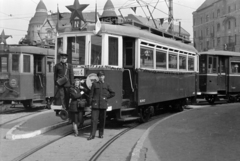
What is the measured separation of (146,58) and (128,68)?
76cm

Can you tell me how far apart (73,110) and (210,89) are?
12.4m

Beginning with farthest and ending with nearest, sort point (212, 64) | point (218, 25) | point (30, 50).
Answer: point (218, 25) → point (212, 64) → point (30, 50)

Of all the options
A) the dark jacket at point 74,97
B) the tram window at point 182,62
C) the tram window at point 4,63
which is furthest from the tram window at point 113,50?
the tram window at point 4,63

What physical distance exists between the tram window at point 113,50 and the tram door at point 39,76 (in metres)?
7.19

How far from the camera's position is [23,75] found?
14.5 meters

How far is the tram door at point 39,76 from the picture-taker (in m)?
15.8

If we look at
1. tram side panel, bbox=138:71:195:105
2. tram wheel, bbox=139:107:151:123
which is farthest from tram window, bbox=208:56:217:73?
tram wheel, bbox=139:107:151:123

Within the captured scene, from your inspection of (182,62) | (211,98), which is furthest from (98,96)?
(211,98)

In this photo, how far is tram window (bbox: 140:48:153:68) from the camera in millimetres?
10562

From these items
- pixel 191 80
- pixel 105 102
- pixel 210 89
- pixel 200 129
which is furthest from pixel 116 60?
pixel 210 89

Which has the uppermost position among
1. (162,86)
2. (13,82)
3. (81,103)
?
(13,82)

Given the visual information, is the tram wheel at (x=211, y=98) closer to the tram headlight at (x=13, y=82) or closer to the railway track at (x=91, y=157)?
the railway track at (x=91, y=157)

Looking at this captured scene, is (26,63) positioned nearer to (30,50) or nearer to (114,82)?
(30,50)

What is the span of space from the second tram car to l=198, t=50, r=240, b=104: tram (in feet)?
22.0
